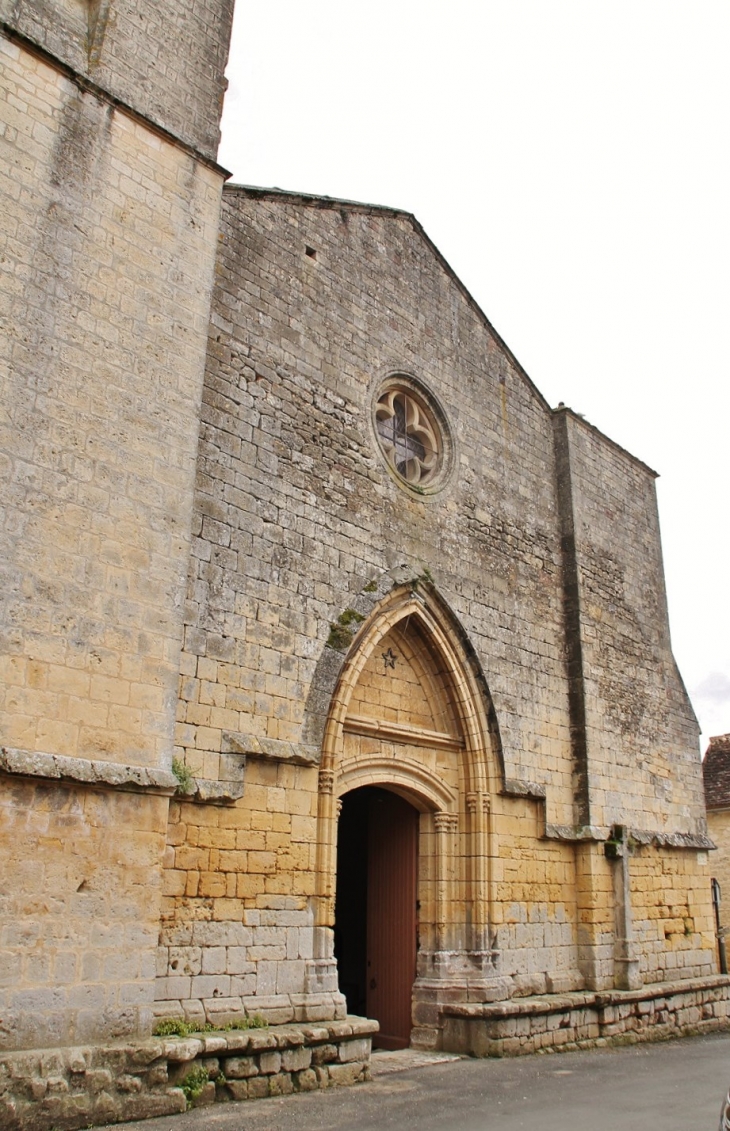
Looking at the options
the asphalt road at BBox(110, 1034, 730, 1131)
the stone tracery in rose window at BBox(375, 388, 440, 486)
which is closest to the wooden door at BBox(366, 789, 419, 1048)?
the asphalt road at BBox(110, 1034, 730, 1131)

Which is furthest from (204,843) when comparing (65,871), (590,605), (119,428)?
(590,605)

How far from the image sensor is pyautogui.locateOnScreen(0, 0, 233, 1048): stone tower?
543 cm

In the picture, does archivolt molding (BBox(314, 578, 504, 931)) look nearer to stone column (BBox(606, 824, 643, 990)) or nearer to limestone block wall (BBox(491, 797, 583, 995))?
limestone block wall (BBox(491, 797, 583, 995))

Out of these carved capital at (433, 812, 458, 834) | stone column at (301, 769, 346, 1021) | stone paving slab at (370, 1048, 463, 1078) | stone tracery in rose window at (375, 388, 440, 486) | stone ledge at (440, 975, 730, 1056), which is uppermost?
stone tracery in rose window at (375, 388, 440, 486)

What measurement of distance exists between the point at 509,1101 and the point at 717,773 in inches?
572

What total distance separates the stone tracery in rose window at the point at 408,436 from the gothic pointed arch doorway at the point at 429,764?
1.46 metres

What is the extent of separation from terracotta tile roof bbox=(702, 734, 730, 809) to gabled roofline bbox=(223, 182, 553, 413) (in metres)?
10.7

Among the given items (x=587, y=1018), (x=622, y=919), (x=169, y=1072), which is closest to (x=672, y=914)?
(x=622, y=919)

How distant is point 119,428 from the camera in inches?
255

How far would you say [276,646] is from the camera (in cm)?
742

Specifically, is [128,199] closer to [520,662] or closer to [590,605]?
[520,662]

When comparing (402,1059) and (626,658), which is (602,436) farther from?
(402,1059)

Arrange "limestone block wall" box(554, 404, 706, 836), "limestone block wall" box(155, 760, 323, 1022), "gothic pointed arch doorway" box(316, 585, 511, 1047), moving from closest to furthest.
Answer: "limestone block wall" box(155, 760, 323, 1022), "gothic pointed arch doorway" box(316, 585, 511, 1047), "limestone block wall" box(554, 404, 706, 836)

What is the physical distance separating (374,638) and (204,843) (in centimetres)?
260
